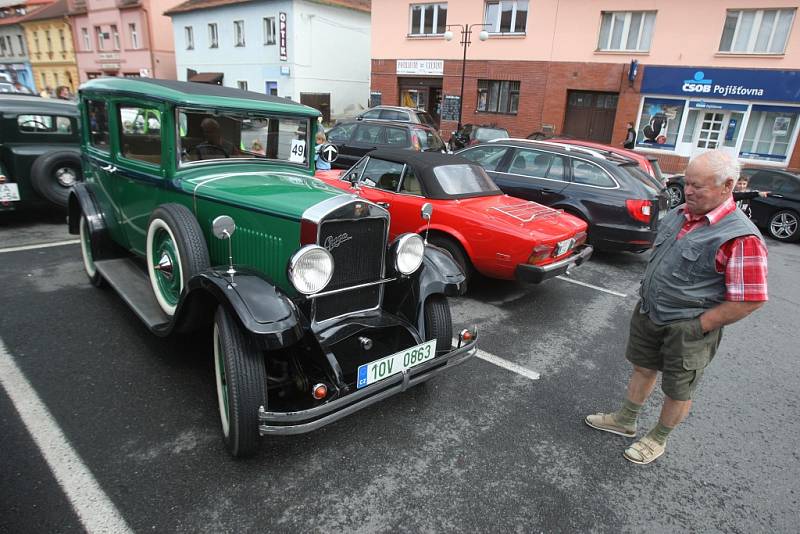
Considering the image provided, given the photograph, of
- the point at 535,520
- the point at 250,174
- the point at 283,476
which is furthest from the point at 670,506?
the point at 250,174

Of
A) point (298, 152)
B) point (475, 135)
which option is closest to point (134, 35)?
point (475, 135)

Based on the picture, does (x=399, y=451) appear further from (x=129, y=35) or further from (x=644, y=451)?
(x=129, y=35)

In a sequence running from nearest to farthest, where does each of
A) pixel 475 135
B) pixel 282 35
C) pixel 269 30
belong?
pixel 475 135 → pixel 282 35 → pixel 269 30

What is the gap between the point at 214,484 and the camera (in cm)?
255

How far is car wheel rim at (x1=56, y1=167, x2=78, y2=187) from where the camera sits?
670 cm

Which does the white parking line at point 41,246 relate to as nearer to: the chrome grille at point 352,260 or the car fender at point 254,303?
the car fender at point 254,303

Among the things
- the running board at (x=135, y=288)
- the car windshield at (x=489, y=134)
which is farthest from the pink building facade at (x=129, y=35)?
the running board at (x=135, y=288)

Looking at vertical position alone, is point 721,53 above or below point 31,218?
above

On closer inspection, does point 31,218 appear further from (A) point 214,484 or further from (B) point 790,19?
(B) point 790,19

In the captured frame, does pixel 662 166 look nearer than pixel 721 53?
No

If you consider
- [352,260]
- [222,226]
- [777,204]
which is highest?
[222,226]

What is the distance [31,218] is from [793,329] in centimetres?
1038

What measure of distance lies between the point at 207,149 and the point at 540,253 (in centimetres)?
322

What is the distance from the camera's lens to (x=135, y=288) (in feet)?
13.2
